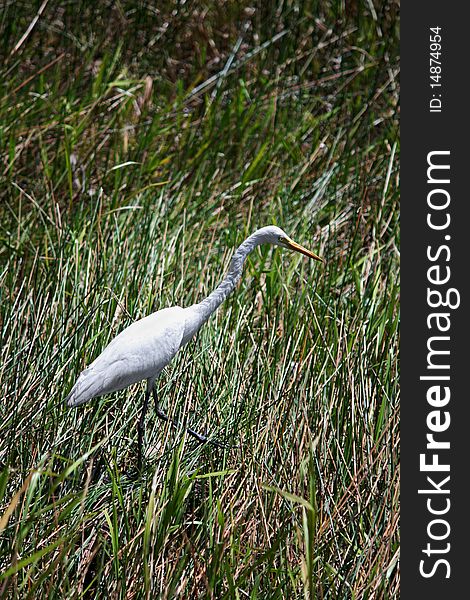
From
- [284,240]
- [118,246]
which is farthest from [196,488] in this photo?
[118,246]

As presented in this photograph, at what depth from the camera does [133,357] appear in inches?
79.7

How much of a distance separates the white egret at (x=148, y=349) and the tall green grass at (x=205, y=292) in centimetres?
13

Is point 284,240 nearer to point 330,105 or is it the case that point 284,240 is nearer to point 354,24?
point 330,105

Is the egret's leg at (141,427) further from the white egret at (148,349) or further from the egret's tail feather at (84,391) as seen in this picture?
the egret's tail feather at (84,391)

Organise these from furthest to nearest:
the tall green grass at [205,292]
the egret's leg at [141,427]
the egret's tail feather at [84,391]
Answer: the egret's leg at [141,427] < the egret's tail feather at [84,391] < the tall green grass at [205,292]

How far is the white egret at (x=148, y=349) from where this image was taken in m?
1.98

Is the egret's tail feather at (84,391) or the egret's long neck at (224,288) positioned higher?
the egret's long neck at (224,288)

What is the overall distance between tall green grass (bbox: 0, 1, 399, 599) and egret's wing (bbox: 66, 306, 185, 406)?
13 centimetres

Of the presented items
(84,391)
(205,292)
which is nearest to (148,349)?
(84,391)

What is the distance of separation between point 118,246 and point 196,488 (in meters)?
0.96

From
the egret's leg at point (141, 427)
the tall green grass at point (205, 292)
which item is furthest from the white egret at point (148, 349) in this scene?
the tall green grass at point (205, 292)

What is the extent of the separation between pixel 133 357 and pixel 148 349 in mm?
40

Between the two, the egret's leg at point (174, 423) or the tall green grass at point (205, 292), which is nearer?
the tall green grass at point (205, 292)

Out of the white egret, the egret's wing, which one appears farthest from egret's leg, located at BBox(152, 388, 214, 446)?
the egret's wing
